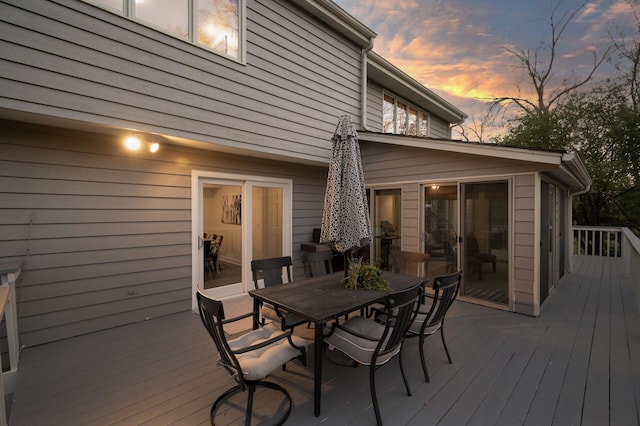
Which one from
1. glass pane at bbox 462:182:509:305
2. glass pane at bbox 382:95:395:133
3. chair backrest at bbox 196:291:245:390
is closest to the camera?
chair backrest at bbox 196:291:245:390

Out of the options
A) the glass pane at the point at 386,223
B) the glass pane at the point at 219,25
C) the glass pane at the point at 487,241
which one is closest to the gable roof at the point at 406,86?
the glass pane at the point at 386,223

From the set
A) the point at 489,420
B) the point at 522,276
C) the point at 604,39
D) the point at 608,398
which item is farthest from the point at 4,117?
the point at 604,39

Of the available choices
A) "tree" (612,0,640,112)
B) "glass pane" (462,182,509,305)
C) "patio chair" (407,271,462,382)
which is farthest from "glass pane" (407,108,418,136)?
"tree" (612,0,640,112)

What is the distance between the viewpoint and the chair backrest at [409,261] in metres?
4.08

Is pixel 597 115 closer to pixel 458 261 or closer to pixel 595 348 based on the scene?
pixel 458 261

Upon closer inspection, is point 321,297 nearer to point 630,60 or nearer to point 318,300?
point 318,300

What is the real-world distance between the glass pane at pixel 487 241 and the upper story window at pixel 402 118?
382cm

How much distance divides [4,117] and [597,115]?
17.2m

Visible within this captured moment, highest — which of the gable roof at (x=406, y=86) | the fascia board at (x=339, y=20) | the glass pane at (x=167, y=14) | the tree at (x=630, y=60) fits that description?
the tree at (x=630, y=60)

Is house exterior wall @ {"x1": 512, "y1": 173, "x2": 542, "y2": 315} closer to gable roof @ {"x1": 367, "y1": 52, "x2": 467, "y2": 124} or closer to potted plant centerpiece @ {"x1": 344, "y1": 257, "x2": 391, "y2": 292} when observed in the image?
potted plant centerpiece @ {"x1": 344, "y1": 257, "x2": 391, "y2": 292}

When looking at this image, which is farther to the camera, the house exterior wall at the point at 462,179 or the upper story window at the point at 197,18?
the house exterior wall at the point at 462,179

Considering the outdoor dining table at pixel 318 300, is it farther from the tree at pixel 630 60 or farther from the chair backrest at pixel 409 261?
the tree at pixel 630 60

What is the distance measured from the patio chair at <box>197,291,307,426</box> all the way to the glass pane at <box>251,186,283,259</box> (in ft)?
10.2

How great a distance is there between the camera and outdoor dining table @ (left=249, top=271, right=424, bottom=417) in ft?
7.02
